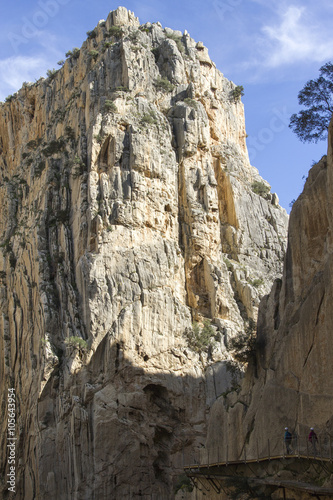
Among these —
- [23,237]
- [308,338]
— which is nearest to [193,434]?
[308,338]

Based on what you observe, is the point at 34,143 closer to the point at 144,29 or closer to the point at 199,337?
the point at 144,29

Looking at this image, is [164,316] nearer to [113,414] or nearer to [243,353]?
[113,414]

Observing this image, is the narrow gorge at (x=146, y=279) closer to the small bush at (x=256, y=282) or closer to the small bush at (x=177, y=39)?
the small bush at (x=256, y=282)

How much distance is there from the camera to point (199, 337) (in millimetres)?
46969

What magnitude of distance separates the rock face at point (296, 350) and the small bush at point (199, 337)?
12.6 m

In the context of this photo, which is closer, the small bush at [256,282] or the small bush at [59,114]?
the small bush at [256,282]

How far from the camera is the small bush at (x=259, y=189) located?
59.2 meters

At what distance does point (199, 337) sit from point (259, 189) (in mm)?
17598

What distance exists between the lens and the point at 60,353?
148 feet

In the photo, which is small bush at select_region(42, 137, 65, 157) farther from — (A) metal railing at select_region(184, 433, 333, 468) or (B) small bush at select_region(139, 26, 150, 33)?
(A) metal railing at select_region(184, 433, 333, 468)

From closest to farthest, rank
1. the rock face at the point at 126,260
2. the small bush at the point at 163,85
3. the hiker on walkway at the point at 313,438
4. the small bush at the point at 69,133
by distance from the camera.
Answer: the hiker on walkway at the point at 313,438
the rock face at the point at 126,260
the small bush at the point at 69,133
the small bush at the point at 163,85

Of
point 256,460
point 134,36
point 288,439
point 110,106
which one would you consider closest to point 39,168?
point 110,106

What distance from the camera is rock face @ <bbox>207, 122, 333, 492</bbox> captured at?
87.6 ft

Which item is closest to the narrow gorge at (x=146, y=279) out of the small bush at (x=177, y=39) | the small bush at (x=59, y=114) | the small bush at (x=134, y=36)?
the small bush at (x=134, y=36)
